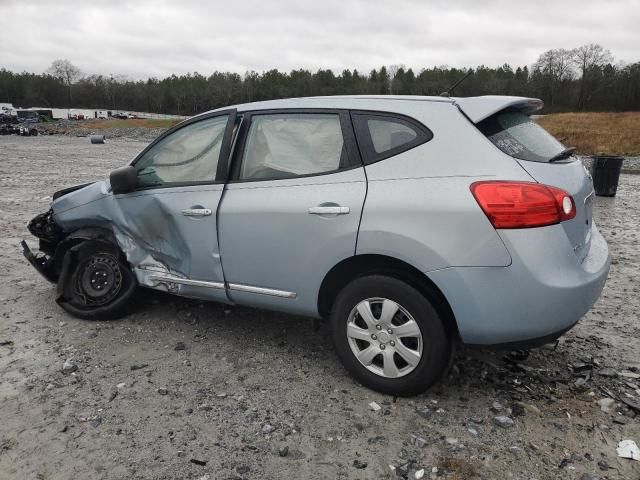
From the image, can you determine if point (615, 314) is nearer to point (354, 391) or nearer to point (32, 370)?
point (354, 391)

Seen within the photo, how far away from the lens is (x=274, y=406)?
10.5 feet

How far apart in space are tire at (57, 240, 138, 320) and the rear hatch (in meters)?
3.16

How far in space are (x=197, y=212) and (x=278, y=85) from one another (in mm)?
125570

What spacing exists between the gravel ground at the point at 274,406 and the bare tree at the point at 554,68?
331 ft

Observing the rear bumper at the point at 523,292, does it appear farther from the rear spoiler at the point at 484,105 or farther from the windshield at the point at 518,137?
the rear spoiler at the point at 484,105

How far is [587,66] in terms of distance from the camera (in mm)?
100500

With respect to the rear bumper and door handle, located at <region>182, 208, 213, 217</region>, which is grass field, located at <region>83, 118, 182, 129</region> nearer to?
door handle, located at <region>182, 208, 213, 217</region>

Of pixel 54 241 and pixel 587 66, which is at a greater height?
pixel 587 66

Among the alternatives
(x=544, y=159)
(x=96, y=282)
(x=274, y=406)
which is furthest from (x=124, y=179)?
(x=544, y=159)

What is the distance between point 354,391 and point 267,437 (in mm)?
696

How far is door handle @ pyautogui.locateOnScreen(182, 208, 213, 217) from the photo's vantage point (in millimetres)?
3715

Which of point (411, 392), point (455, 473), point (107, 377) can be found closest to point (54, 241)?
point (107, 377)

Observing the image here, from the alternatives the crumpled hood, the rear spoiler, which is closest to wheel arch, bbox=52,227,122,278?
the crumpled hood

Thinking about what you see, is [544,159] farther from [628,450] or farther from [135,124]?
[135,124]
